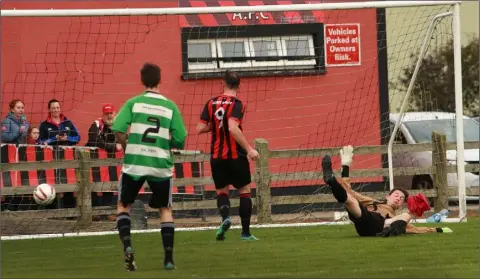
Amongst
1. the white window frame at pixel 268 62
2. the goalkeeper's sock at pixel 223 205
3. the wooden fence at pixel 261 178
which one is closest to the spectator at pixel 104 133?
the wooden fence at pixel 261 178

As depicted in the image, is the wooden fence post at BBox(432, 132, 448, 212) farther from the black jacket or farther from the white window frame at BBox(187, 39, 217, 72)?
the black jacket

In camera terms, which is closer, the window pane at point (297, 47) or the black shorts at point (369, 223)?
the black shorts at point (369, 223)

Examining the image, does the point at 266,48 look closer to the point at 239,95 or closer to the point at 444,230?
the point at 239,95

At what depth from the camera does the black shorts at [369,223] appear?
1508cm

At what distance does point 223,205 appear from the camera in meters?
15.5

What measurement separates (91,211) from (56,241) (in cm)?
287

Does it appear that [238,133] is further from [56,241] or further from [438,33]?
[438,33]

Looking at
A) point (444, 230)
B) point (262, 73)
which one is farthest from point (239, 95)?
point (444, 230)

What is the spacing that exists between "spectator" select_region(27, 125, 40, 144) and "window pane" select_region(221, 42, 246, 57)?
3855mm

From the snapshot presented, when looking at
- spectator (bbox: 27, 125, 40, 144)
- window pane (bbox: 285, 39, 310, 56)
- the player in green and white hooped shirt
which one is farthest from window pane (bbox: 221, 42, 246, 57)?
the player in green and white hooped shirt

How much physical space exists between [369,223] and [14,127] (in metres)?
6.82

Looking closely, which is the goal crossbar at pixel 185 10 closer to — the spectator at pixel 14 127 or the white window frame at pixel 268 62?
the spectator at pixel 14 127

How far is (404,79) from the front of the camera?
94.0 ft

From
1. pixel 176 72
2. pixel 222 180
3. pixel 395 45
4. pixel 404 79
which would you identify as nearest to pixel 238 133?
pixel 222 180
